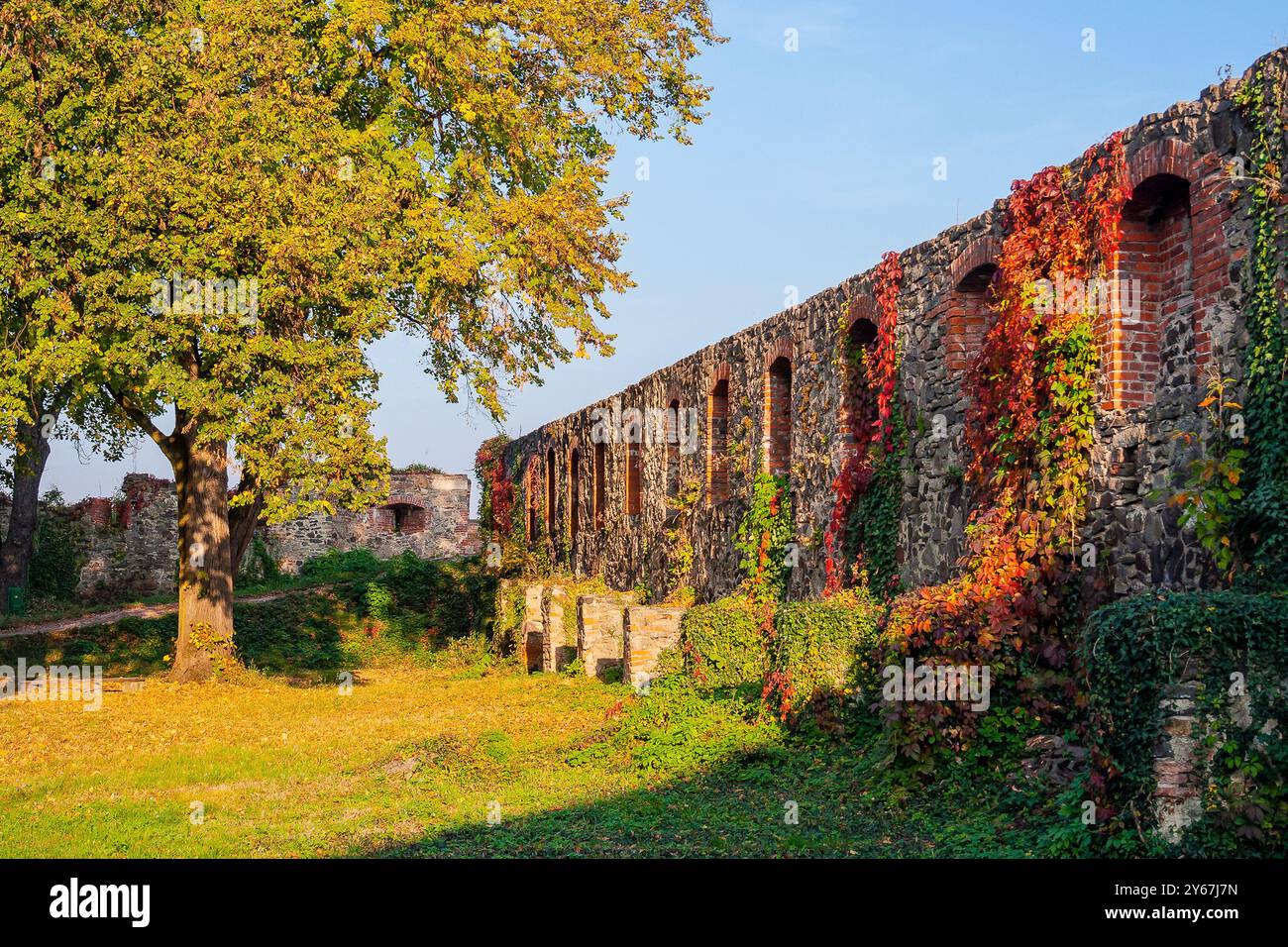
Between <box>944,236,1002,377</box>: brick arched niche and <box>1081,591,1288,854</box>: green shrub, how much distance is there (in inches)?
183

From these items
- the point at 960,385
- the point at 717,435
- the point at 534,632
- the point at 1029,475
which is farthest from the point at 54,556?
the point at 1029,475

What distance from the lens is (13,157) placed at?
15.3m

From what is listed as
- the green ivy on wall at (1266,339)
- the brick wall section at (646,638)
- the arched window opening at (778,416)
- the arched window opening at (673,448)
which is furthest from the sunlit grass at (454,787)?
the arched window opening at (673,448)

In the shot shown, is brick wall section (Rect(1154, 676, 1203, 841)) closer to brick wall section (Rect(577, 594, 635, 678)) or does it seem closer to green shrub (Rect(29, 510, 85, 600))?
brick wall section (Rect(577, 594, 635, 678))

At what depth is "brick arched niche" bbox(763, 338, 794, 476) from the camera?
15.5m

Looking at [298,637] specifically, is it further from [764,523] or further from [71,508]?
[764,523]

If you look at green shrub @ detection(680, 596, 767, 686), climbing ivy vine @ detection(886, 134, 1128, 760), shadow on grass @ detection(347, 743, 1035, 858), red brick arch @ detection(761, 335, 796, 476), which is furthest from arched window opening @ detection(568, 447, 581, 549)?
climbing ivy vine @ detection(886, 134, 1128, 760)

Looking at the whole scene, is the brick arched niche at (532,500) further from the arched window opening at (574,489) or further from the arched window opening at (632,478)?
the arched window opening at (632,478)

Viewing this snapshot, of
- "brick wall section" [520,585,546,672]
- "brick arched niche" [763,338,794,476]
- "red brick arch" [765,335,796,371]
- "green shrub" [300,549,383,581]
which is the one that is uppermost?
"red brick arch" [765,335,796,371]

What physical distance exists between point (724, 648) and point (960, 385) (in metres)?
3.95

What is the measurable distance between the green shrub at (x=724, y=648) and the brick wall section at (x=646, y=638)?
5.19 ft

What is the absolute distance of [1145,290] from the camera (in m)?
9.12

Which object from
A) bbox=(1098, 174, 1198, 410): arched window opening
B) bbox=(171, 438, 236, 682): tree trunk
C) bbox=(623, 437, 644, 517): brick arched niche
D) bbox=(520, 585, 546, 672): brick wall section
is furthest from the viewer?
bbox=(623, 437, 644, 517): brick arched niche

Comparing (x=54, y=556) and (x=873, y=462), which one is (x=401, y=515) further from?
(x=873, y=462)
